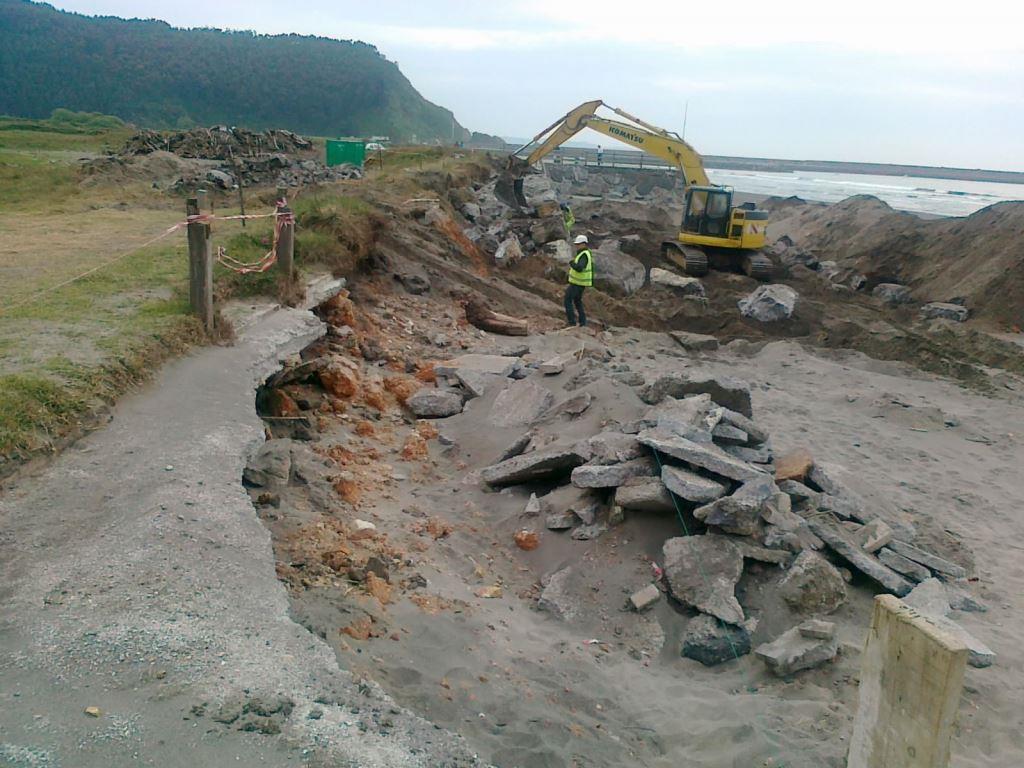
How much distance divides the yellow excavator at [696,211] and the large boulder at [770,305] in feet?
8.48

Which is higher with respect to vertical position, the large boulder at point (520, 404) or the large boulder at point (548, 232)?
the large boulder at point (548, 232)

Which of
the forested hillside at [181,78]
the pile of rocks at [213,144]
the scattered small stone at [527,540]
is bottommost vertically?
the scattered small stone at [527,540]

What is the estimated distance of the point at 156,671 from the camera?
340 centimetres

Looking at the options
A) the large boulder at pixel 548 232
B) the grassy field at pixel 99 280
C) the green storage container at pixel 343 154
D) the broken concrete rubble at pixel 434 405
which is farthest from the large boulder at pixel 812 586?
the green storage container at pixel 343 154

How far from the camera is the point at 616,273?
1830cm

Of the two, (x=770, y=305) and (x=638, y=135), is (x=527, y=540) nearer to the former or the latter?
(x=770, y=305)

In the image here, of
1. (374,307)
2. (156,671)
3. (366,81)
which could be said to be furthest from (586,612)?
(366,81)

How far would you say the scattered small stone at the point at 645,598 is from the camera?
6.07 meters

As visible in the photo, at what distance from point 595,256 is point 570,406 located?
990 cm

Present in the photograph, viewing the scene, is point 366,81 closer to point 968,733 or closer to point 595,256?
point 595,256

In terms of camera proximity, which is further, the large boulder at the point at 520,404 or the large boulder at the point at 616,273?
the large boulder at the point at 616,273

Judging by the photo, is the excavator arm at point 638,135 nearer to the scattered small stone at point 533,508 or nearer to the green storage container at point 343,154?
the green storage container at point 343,154

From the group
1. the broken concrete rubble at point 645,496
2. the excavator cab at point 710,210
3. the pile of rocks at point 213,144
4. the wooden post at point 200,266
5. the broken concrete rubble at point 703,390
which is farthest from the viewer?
the pile of rocks at point 213,144

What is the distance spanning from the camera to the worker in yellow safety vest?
14.3m
